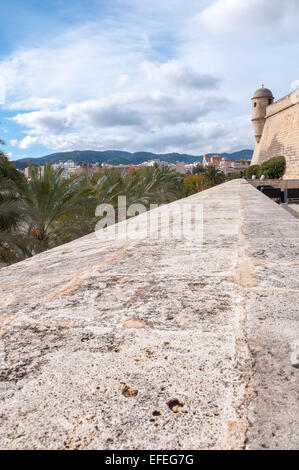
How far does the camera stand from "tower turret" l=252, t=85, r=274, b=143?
34.5 metres

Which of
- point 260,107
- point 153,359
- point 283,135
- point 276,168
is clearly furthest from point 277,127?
point 153,359

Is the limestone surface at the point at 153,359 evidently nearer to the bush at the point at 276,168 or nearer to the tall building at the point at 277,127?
the tall building at the point at 277,127

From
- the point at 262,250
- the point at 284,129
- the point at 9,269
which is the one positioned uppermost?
the point at 284,129

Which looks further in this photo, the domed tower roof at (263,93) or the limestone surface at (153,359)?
the domed tower roof at (263,93)

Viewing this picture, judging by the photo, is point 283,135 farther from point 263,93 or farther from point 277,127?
point 263,93

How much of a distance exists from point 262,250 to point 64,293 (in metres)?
1.04

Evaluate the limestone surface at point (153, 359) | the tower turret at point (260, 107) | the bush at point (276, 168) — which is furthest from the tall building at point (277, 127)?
the limestone surface at point (153, 359)

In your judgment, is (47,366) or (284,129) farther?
(284,129)

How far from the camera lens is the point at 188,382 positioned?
0.69 meters

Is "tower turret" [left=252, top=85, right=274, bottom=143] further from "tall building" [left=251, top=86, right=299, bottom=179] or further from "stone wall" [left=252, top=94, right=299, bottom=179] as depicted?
"stone wall" [left=252, top=94, right=299, bottom=179]

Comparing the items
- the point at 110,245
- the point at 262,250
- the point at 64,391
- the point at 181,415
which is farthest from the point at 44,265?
the point at 181,415

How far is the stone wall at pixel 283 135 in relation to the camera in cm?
2619

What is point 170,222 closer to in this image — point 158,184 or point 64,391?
point 64,391

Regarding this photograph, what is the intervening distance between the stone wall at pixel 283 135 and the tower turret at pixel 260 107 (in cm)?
158
